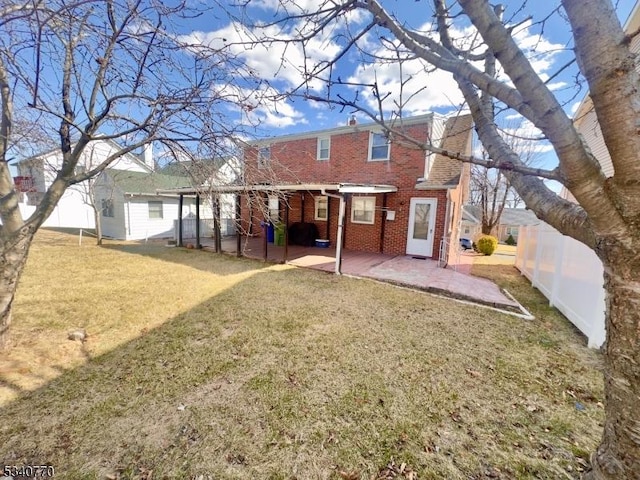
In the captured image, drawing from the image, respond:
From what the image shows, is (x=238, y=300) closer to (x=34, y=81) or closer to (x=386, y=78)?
(x=34, y=81)

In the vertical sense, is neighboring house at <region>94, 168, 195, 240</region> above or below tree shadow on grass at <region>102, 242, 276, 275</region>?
above

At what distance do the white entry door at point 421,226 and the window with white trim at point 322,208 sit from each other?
12.1ft

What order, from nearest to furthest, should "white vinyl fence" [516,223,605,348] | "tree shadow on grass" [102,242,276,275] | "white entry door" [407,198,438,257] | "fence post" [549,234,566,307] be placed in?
"white vinyl fence" [516,223,605,348] < "fence post" [549,234,566,307] < "tree shadow on grass" [102,242,276,275] < "white entry door" [407,198,438,257]

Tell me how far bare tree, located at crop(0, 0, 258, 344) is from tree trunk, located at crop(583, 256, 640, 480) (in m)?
3.41

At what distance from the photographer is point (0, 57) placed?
2.80m

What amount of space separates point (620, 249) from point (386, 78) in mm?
2466

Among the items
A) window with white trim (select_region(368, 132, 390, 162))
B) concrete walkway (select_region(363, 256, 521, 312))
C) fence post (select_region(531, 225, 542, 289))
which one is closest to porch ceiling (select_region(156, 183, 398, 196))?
window with white trim (select_region(368, 132, 390, 162))

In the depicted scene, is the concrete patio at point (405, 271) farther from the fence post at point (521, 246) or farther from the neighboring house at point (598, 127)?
the neighboring house at point (598, 127)

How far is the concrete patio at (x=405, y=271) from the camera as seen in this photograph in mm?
6273

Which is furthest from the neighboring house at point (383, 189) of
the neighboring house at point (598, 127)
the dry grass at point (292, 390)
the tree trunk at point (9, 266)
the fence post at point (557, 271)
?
the tree trunk at point (9, 266)

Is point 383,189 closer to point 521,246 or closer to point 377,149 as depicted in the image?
point 377,149

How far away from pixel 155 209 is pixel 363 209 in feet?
38.5

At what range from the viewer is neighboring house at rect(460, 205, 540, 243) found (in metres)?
28.9

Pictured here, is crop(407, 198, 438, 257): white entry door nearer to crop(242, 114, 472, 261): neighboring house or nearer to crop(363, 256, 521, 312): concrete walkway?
crop(242, 114, 472, 261): neighboring house
